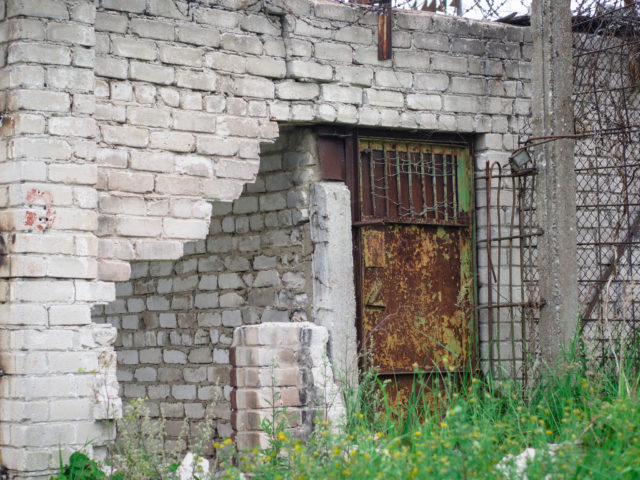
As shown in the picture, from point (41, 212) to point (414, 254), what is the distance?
9.56 ft

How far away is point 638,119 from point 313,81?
9.16 ft

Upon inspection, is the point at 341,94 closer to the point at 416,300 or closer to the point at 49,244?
the point at 416,300

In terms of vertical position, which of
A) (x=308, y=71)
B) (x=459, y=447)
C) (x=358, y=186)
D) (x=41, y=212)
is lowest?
(x=459, y=447)

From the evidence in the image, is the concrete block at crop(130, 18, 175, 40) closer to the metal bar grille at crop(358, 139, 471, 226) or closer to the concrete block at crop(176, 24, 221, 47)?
the concrete block at crop(176, 24, 221, 47)

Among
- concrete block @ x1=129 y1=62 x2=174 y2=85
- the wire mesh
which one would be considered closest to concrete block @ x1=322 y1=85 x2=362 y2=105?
concrete block @ x1=129 y1=62 x2=174 y2=85

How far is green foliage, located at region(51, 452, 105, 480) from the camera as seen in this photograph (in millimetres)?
5691

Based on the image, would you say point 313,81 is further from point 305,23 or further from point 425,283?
point 425,283

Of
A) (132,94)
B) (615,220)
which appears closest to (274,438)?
(132,94)

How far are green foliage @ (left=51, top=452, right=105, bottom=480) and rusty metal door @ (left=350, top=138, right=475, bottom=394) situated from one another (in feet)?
7.52

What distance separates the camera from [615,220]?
324 inches

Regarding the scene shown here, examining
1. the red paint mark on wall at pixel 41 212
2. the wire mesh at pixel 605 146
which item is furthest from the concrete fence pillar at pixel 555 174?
the red paint mark on wall at pixel 41 212

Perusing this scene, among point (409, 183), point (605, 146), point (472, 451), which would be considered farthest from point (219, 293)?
point (472, 451)

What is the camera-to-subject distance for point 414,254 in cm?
762

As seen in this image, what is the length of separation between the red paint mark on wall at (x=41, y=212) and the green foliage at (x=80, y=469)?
1.36m
